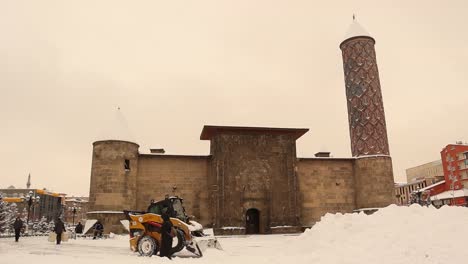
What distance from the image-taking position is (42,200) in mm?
89688

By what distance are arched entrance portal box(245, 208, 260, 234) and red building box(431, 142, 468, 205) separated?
36326 mm

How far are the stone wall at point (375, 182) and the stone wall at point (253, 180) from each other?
5.12 metres

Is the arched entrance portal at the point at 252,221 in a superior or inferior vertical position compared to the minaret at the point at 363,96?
inferior

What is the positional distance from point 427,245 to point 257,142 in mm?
17195

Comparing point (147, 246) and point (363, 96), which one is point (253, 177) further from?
point (147, 246)

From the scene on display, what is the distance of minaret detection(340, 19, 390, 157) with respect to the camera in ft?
86.0

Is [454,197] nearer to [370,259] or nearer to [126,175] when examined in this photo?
[126,175]

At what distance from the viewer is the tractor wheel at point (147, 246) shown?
11.1 metres

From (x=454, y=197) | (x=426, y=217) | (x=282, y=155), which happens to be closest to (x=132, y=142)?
(x=282, y=155)

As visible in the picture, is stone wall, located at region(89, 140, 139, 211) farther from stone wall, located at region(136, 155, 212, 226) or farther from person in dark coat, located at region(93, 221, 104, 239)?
person in dark coat, located at region(93, 221, 104, 239)

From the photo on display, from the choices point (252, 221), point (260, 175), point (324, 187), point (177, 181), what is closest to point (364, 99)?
point (324, 187)

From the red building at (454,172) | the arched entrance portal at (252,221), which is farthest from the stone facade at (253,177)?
the red building at (454,172)

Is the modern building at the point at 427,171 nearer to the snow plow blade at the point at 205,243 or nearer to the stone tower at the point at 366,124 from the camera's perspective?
the stone tower at the point at 366,124

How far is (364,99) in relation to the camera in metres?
26.6
